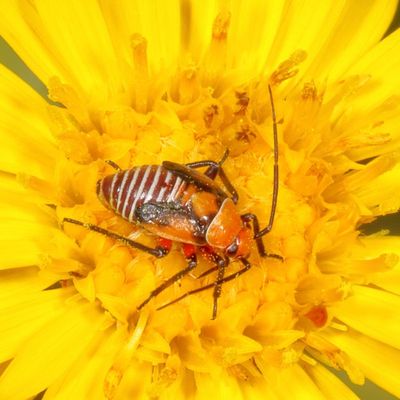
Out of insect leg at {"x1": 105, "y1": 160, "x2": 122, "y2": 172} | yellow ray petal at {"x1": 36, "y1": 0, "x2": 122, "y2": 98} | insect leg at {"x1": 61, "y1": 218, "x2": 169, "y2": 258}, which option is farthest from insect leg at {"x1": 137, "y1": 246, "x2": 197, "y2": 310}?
yellow ray petal at {"x1": 36, "y1": 0, "x2": 122, "y2": 98}

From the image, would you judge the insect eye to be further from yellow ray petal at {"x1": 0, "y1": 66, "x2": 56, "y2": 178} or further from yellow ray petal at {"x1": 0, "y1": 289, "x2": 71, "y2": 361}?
yellow ray petal at {"x1": 0, "y1": 66, "x2": 56, "y2": 178}

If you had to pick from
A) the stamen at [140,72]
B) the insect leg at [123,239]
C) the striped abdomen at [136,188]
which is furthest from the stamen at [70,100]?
the insect leg at [123,239]

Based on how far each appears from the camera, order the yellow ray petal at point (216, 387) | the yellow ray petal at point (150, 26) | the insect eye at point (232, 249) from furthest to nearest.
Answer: the yellow ray petal at point (150, 26)
the insect eye at point (232, 249)
the yellow ray petal at point (216, 387)

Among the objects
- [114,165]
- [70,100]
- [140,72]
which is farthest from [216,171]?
[70,100]

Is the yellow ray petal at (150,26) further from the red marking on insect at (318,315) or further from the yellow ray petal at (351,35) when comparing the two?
the red marking on insect at (318,315)

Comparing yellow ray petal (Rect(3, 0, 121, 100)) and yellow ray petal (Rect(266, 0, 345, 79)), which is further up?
yellow ray petal (Rect(3, 0, 121, 100))

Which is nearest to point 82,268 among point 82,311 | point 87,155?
point 82,311

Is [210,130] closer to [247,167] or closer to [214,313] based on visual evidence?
[247,167]
